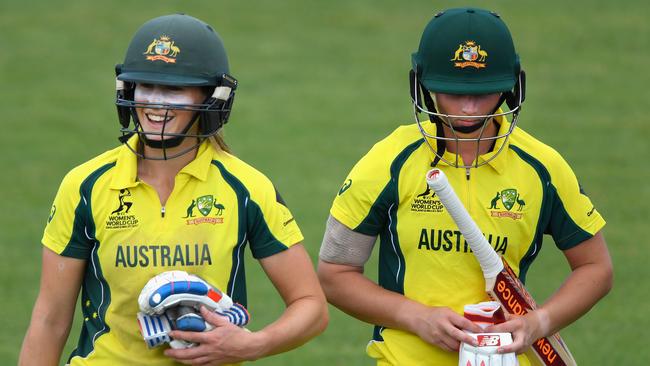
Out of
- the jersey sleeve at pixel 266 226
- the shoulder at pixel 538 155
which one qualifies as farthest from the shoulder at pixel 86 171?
the shoulder at pixel 538 155

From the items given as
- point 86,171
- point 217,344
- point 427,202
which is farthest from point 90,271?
point 427,202

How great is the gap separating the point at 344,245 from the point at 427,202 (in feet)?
1.33

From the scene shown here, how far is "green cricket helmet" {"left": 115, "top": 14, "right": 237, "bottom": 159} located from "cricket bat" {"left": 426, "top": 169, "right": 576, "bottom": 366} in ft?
2.90

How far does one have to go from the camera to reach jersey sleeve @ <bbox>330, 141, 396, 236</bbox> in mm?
5289

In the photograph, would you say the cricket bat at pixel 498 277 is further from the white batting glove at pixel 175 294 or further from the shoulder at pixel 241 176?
the white batting glove at pixel 175 294

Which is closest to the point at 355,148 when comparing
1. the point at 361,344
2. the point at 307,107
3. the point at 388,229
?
the point at 307,107

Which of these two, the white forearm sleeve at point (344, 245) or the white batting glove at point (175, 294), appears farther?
the white forearm sleeve at point (344, 245)

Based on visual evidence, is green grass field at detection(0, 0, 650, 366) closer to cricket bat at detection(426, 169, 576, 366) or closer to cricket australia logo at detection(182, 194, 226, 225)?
cricket bat at detection(426, 169, 576, 366)

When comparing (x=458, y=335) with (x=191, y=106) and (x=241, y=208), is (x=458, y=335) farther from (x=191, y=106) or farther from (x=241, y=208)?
(x=191, y=106)

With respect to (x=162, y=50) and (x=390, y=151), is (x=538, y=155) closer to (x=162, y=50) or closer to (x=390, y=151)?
(x=390, y=151)

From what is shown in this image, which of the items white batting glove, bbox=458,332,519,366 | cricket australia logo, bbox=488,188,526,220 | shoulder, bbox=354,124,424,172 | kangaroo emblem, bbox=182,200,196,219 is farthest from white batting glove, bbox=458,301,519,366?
kangaroo emblem, bbox=182,200,196,219

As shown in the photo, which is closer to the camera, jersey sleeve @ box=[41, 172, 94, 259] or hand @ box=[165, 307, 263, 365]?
hand @ box=[165, 307, 263, 365]

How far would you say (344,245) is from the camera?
17.8 feet

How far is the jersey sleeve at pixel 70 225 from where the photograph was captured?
4984 mm
